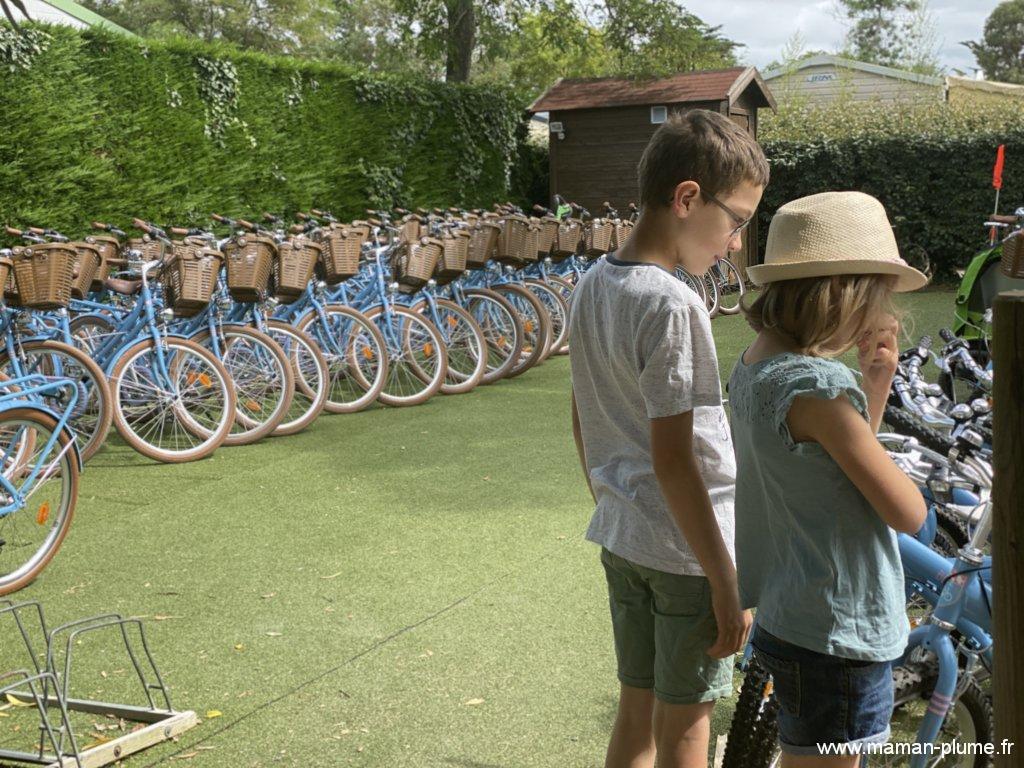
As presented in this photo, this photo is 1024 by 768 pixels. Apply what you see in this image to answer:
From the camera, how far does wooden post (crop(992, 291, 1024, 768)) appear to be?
120cm

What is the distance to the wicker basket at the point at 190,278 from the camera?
675cm

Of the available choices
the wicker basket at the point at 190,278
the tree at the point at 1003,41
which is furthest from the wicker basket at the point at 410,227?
the tree at the point at 1003,41

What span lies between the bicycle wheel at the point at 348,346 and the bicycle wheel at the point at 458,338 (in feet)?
2.09

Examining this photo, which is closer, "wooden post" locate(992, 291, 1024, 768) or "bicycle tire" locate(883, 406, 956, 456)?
"wooden post" locate(992, 291, 1024, 768)

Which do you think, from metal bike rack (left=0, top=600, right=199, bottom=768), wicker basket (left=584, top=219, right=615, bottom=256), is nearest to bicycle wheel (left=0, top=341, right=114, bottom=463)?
metal bike rack (left=0, top=600, right=199, bottom=768)

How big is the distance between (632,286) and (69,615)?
3.03m

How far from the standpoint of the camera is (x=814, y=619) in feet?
6.17

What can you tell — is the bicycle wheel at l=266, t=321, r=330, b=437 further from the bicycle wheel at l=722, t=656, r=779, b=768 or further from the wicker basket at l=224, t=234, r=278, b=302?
the bicycle wheel at l=722, t=656, r=779, b=768

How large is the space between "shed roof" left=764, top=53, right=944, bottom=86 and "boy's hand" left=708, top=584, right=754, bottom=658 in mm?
30121

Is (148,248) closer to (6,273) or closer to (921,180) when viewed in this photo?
(6,273)

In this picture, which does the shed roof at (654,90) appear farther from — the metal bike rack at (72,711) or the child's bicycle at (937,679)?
the child's bicycle at (937,679)

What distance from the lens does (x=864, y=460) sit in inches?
72.2

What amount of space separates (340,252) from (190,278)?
142 centimetres

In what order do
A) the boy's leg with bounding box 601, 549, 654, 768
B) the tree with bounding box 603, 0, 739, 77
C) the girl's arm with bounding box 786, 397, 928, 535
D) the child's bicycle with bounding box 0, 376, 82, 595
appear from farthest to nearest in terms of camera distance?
1. the tree with bounding box 603, 0, 739, 77
2. the child's bicycle with bounding box 0, 376, 82, 595
3. the boy's leg with bounding box 601, 549, 654, 768
4. the girl's arm with bounding box 786, 397, 928, 535
